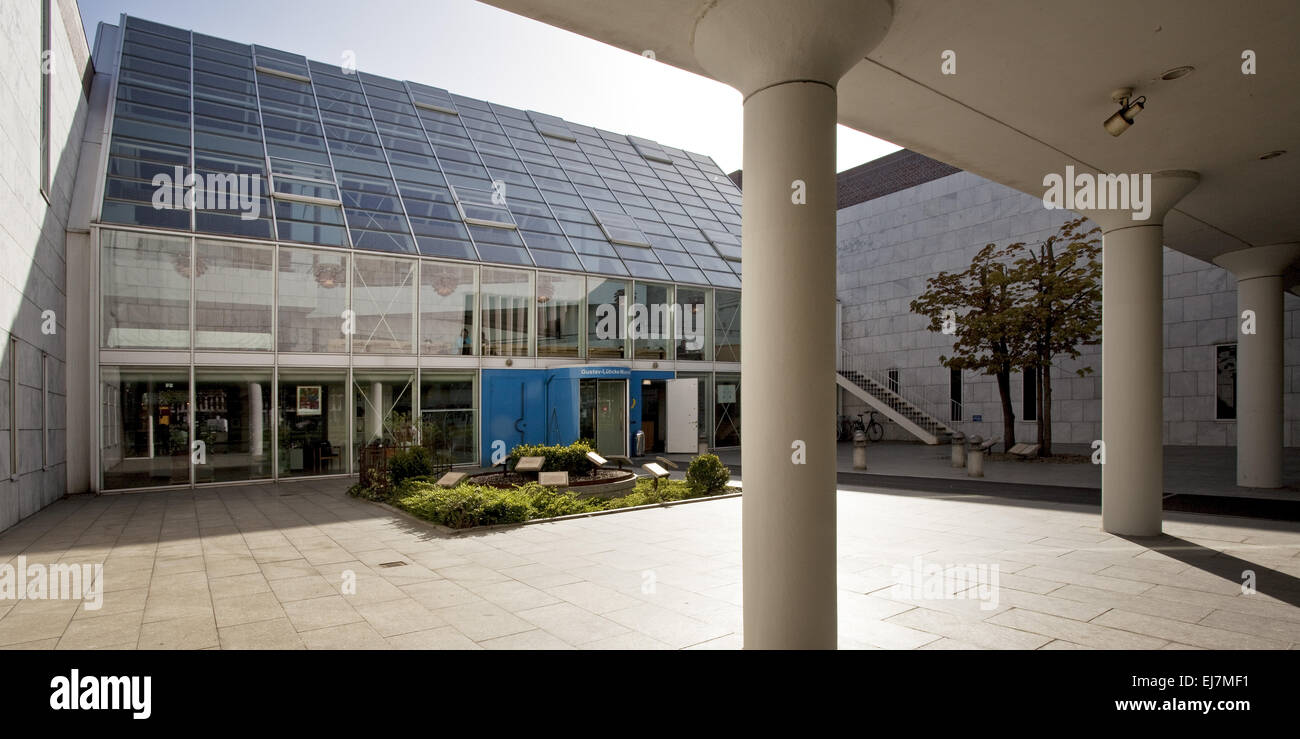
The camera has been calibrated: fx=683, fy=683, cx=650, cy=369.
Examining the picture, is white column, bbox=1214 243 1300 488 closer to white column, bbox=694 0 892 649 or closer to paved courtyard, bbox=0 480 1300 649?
paved courtyard, bbox=0 480 1300 649

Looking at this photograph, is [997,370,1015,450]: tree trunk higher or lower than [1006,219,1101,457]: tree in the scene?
lower

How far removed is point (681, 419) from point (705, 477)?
8.81m

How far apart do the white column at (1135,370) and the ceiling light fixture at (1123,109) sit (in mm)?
3053

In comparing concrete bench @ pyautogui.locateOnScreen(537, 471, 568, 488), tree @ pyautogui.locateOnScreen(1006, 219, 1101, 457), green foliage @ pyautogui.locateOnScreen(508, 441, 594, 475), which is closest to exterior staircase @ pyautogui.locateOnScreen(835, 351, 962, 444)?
tree @ pyautogui.locateOnScreen(1006, 219, 1101, 457)

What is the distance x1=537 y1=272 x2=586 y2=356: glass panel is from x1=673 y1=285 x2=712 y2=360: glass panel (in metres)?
3.85

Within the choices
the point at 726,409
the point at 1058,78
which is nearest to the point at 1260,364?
the point at 1058,78

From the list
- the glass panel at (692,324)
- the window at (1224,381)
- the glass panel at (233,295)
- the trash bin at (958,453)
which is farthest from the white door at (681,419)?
the window at (1224,381)

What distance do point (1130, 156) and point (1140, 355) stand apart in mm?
2625

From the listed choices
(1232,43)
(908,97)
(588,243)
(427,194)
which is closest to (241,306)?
(427,194)

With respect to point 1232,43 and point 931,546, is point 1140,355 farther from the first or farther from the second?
point 1232,43

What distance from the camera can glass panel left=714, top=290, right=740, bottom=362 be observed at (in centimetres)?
2444

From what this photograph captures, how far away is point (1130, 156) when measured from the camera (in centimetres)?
811
